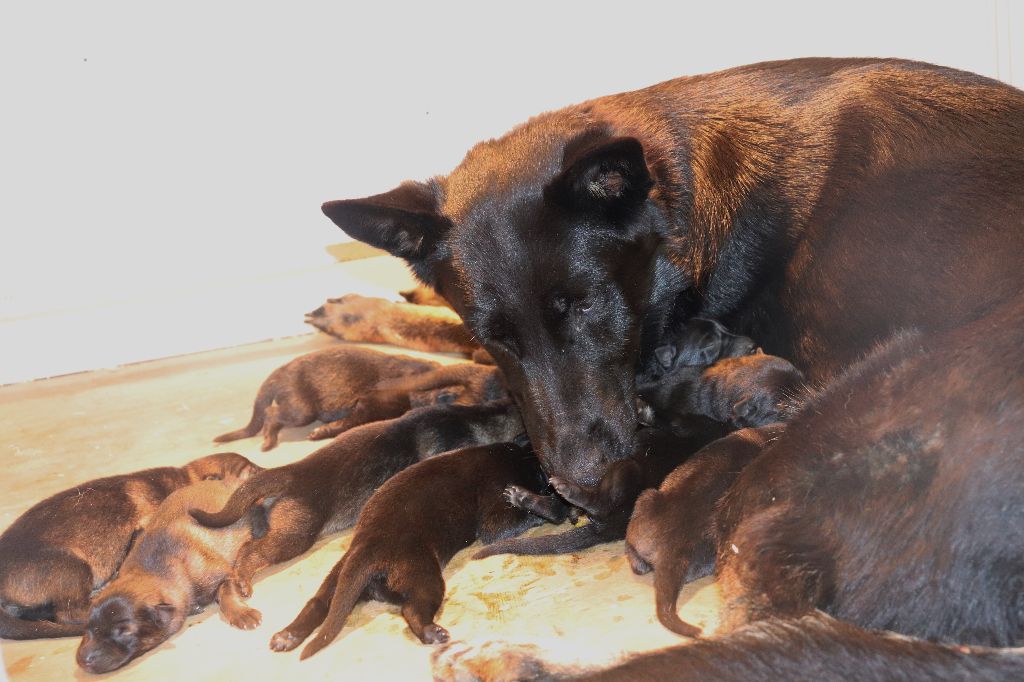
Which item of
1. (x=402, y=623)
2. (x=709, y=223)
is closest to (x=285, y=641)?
(x=402, y=623)

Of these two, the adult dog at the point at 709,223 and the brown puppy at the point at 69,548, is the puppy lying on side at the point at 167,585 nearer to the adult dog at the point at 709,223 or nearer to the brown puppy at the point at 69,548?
the brown puppy at the point at 69,548

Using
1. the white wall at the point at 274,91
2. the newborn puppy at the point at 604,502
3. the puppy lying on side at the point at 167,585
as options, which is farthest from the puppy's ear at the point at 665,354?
the white wall at the point at 274,91

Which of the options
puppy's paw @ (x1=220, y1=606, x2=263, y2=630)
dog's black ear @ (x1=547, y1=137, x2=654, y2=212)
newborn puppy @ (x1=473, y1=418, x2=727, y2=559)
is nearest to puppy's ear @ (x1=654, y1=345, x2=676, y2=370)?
newborn puppy @ (x1=473, y1=418, x2=727, y2=559)

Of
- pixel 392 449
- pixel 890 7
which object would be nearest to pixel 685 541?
pixel 392 449

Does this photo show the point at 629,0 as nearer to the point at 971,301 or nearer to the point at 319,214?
the point at 319,214

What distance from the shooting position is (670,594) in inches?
88.3

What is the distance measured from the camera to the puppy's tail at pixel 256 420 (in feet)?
12.6

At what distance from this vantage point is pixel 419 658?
7.64ft

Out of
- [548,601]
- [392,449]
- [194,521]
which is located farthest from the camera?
[392,449]

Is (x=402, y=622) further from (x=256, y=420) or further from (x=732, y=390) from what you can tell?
(x=256, y=420)

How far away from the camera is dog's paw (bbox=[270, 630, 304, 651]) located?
2.41 m

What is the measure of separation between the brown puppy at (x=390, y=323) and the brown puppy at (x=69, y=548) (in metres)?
1.65

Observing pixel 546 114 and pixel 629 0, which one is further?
pixel 629 0

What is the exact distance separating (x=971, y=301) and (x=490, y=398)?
1840 millimetres
